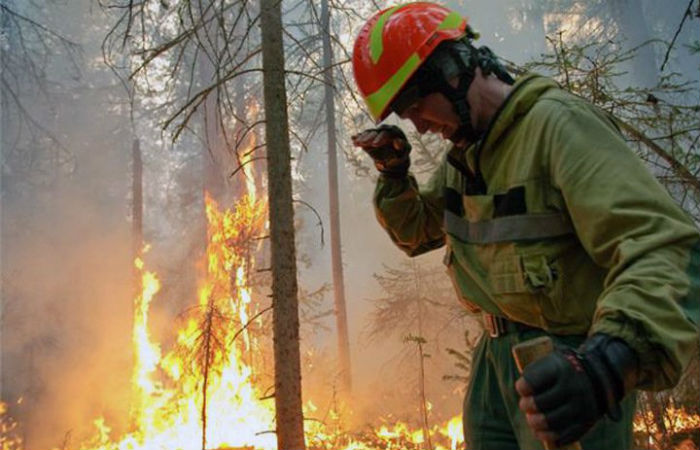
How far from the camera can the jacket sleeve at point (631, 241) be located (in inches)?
57.3

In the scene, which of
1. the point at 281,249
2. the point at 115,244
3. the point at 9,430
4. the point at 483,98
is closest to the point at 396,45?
the point at 483,98

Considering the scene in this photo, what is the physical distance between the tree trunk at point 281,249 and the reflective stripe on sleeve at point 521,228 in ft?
7.62

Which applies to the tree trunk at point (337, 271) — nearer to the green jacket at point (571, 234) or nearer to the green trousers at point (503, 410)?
the green trousers at point (503, 410)

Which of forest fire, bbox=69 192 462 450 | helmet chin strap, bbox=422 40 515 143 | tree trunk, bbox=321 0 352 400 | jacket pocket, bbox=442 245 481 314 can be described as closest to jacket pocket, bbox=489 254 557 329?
jacket pocket, bbox=442 245 481 314

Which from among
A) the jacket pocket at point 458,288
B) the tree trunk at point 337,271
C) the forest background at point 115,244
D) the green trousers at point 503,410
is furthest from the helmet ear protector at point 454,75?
the forest background at point 115,244

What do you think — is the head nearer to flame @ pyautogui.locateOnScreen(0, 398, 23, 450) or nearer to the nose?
the nose

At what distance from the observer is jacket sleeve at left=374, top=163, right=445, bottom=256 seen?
280 cm

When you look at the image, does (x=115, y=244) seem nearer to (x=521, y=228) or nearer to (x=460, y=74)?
(x=460, y=74)

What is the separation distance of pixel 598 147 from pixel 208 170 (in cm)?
1733

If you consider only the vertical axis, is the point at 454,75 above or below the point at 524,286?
above

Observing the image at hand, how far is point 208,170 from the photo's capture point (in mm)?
18031

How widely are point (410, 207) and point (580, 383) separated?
4.99 ft

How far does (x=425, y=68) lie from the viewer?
7.28ft

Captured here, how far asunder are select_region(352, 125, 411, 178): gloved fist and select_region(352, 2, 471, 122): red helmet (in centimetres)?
27
